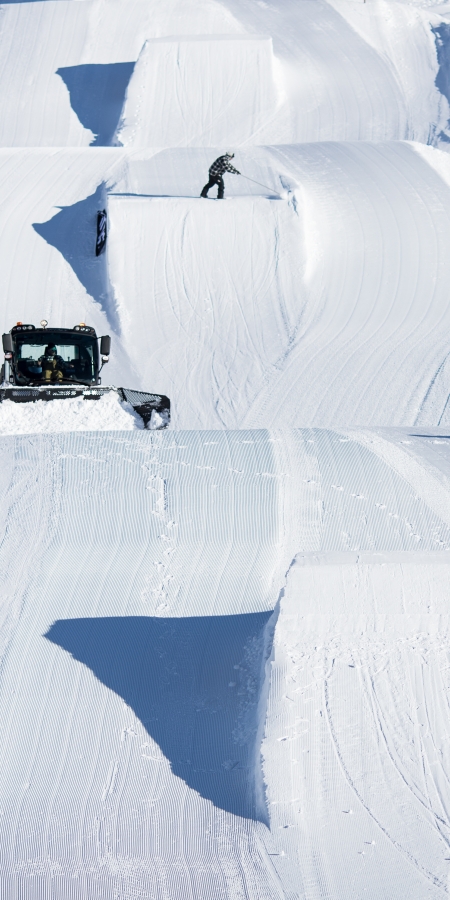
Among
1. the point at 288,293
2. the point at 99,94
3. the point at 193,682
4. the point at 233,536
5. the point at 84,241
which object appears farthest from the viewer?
the point at 99,94

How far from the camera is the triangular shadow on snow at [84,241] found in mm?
15446

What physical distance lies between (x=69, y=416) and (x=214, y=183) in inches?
305

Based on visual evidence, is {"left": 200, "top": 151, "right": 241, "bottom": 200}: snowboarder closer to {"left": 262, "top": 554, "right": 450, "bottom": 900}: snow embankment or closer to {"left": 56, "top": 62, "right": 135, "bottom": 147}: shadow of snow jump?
{"left": 56, "top": 62, "right": 135, "bottom": 147}: shadow of snow jump

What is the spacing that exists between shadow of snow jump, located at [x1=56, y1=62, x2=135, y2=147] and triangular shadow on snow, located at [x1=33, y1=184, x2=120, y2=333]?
491 centimetres

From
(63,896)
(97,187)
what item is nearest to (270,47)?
(97,187)

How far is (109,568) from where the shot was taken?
786cm

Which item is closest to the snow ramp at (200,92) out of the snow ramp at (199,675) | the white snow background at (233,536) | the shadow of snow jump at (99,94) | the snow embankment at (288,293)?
the shadow of snow jump at (99,94)

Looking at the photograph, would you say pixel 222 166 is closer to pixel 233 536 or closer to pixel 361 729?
pixel 233 536

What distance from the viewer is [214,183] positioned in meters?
16.6

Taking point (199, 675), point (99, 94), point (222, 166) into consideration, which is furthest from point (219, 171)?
point (199, 675)

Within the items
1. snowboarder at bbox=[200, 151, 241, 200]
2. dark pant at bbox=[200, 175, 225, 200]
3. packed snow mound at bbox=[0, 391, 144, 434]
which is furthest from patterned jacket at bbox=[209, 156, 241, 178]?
packed snow mound at bbox=[0, 391, 144, 434]

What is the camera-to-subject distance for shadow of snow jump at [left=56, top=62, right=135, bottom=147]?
2284cm

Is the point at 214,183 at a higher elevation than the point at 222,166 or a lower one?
lower

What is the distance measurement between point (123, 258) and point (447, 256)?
197 inches
